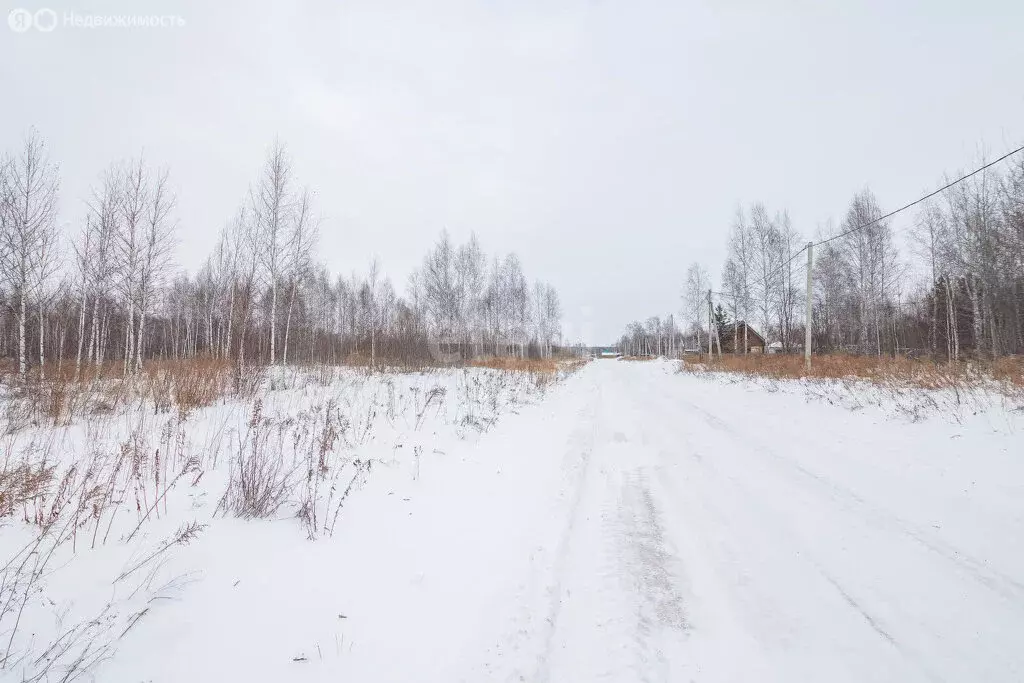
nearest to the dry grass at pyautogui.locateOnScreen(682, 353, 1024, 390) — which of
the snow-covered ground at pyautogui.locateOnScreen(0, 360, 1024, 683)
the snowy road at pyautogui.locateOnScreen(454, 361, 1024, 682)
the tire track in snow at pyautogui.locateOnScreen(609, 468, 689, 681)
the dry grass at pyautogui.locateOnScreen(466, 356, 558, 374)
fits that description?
the snowy road at pyautogui.locateOnScreen(454, 361, 1024, 682)

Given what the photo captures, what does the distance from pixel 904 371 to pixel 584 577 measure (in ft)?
44.2

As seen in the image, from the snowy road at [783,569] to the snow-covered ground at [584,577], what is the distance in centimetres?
1

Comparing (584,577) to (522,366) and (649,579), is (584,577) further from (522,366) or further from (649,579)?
(522,366)

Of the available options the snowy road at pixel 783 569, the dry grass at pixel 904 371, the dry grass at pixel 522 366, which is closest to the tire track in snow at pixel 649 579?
the snowy road at pixel 783 569

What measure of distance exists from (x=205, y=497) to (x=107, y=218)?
18596 millimetres

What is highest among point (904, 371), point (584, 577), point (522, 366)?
point (904, 371)

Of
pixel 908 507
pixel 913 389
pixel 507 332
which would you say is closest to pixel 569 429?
pixel 908 507

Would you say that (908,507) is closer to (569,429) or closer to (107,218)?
(569,429)

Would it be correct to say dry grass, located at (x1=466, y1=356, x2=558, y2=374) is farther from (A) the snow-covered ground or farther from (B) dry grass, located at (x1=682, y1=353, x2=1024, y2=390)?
(A) the snow-covered ground

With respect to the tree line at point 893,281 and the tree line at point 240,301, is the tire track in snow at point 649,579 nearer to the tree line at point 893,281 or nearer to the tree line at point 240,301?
the tree line at point 240,301

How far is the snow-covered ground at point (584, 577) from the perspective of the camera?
169 centimetres

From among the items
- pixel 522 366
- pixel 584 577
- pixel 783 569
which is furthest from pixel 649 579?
pixel 522 366

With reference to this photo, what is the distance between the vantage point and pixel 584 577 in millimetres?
2359

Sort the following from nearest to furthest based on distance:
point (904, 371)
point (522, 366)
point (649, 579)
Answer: point (649, 579) < point (904, 371) < point (522, 366)
